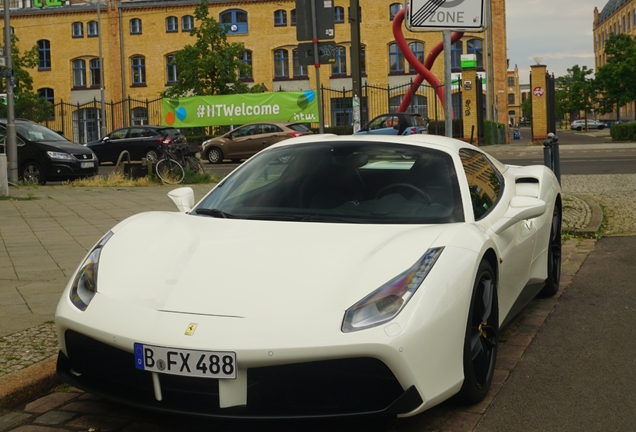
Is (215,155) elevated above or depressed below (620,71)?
below

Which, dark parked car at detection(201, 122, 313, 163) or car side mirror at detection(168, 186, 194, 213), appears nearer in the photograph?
car side mirror at detection(168, 186, 194, 213)

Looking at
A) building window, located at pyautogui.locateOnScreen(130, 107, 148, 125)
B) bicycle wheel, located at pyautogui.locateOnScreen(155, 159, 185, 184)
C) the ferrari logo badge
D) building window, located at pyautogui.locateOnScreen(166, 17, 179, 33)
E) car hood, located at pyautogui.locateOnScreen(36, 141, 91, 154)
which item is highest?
building window, located at pyautogui.locateOnScreen(166, 17, 179, 33)

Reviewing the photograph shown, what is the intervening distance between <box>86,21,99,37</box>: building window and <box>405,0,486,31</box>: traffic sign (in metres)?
51.3

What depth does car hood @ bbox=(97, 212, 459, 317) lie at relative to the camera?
3338mm

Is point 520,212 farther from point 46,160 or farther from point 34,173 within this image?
point 34,173

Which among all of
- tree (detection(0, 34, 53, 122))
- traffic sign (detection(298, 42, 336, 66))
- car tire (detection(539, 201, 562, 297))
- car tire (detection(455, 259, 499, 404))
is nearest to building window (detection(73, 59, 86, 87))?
tree (detection(0, 34, 53, 122))

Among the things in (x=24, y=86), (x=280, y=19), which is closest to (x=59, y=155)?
(x=24, y=86)

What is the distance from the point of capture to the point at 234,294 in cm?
339

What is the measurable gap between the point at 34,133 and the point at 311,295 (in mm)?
16414

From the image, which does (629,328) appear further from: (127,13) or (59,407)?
(127,13)

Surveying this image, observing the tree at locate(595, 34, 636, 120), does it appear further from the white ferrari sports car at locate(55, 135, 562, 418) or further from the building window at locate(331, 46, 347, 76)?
the white ferrari sports car at locate(55, 135, 562, 418)

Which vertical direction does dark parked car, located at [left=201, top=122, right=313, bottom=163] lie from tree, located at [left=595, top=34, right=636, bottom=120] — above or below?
below

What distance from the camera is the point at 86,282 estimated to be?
148 inches

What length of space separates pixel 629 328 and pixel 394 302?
245cm
